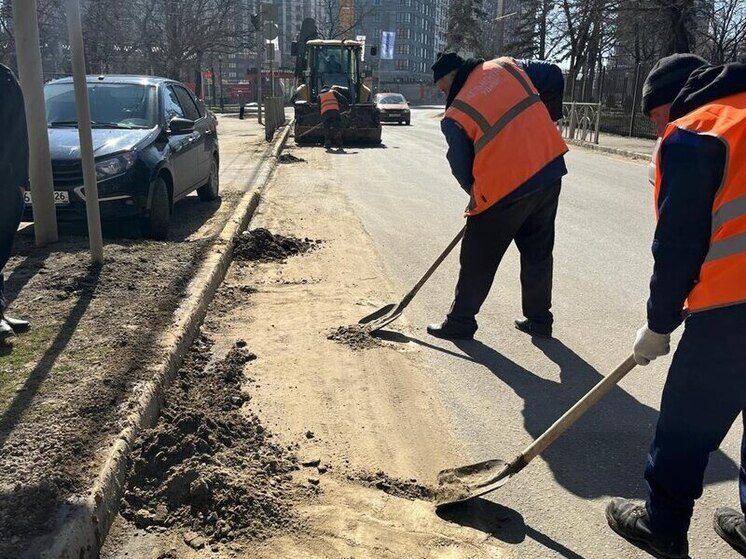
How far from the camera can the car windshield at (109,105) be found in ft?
25.6

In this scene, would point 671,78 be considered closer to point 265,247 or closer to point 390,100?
point 265,247

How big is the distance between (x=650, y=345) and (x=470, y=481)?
0.99 metres

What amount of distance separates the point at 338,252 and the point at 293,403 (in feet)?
11.9

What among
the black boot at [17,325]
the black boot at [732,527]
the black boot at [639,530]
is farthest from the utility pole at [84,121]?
the black boot at [732,527]

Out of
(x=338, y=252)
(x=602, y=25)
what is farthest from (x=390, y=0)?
(x=338, y=252)

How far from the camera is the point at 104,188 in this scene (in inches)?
271

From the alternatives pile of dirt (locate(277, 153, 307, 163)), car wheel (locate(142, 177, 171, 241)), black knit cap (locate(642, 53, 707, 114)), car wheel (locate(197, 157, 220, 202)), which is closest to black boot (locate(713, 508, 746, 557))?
black knit cap (locate(642, 53, 707, 114))

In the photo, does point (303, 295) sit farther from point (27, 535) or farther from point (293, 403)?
point (27, 535)

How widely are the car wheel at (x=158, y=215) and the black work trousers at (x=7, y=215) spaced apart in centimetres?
268

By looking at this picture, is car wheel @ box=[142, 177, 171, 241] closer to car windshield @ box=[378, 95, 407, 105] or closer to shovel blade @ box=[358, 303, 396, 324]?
shovel blade @ box=[358, 303, 396, 324]

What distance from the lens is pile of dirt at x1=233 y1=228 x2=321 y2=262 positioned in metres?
7.02

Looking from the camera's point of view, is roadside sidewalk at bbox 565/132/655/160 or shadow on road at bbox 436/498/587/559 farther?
roadside sidewalk at bbox 565/132/655/160

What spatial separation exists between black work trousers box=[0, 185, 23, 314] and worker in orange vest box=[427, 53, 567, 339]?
280cm

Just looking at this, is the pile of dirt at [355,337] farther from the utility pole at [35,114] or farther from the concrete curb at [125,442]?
the utility pole at [35,114]
